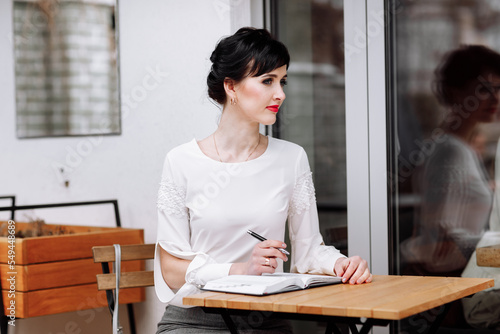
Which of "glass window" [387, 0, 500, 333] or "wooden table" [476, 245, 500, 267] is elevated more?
"glass window" [387, 0, 500, 333]

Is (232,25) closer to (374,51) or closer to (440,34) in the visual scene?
(374,51)

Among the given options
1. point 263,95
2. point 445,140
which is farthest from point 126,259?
point 445,140

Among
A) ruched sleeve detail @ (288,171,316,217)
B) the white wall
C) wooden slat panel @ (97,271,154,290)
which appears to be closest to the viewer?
ruched sleeve detail @ (288,171,316,217)

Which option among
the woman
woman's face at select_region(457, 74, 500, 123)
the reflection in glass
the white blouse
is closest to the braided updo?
the woman

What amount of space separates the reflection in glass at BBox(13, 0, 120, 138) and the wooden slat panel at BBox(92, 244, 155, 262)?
3.30ft

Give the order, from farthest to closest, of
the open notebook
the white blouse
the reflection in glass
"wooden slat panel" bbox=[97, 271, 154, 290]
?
the reflection in glass < "wooden slat panel" bbox=[97, 271, 154, 290] < the white blouse < the open notebook

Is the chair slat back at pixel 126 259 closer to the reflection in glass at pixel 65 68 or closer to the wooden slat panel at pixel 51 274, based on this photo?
the wooden slat panel at pixel 51 274

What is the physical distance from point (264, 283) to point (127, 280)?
129 cm

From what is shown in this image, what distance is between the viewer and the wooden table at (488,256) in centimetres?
241

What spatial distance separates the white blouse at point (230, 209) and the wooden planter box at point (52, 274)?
969mm

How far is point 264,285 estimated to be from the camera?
1.83m

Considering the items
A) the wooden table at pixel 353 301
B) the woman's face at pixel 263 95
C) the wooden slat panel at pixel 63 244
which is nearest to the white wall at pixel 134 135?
the wooden slat panel at pixel 63 244

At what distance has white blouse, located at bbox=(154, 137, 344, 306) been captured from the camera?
2367 millimetres

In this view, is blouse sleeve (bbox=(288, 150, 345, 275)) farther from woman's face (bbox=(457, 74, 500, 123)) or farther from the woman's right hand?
woman's face (bbox=(457, 74, 500, 123))
